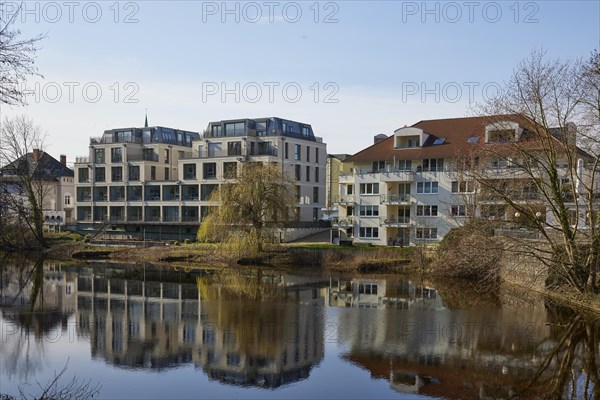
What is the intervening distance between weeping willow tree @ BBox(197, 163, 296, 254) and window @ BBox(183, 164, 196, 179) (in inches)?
856

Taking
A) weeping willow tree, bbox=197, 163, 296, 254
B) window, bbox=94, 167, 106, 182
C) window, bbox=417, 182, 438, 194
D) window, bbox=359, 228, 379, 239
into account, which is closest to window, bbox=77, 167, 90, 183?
window, bbox=94, 167, 106, 182

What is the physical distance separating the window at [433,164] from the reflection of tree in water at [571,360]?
2700cm

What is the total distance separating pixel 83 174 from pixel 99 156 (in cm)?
355

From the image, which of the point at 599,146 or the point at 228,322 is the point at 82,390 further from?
the point at 599,146

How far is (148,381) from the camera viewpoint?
16.3m

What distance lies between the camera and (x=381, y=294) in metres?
33.0

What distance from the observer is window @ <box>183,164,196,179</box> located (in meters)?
69.3

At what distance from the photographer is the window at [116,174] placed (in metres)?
74.3

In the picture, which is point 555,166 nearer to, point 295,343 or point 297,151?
point 295,343

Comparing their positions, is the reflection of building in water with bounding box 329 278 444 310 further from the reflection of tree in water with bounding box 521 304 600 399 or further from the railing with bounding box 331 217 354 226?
the railing with bounding box 331 217 354 226

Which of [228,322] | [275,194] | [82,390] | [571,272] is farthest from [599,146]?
[275,194]

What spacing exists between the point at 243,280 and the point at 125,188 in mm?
39396

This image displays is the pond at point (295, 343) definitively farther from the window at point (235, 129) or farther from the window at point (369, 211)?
the window at point (235, 129)

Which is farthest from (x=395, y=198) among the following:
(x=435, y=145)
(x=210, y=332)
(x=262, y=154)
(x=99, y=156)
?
(x=99, y=156)
